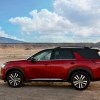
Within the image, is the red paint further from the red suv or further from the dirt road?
the dirt road

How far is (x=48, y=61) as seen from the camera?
1410 centimetres

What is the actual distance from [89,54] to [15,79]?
128 inches

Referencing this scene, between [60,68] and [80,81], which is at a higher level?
[60,68]

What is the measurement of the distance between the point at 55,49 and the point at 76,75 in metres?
1.45

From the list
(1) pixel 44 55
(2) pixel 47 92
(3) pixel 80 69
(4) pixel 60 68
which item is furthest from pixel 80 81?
(1) pixel 44 55

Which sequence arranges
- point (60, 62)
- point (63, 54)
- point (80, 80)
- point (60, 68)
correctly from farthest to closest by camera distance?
point (63, 54)
point (60, 62)
point (60, 68)
point (80, 80)

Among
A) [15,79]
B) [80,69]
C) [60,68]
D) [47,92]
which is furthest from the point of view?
[15,79]

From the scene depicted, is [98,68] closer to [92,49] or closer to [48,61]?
[92,49]

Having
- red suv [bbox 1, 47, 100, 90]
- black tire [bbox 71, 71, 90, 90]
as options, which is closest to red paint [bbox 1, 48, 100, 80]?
red suv [bbox 1, 47, 100, 90]

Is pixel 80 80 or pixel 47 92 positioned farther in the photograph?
pixel 80 80

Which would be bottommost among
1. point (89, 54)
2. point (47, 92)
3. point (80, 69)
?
point (47, 92)

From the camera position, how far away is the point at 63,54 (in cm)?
1416

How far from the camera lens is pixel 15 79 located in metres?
14.3

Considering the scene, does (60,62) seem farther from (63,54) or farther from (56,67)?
(63,54)
